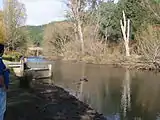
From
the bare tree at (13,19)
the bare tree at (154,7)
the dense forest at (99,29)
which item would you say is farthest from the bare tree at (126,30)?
the bare tree at (13,19)

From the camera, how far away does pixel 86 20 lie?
61.1 m

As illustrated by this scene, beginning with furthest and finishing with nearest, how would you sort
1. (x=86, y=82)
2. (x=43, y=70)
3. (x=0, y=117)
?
(x=43, y=70) < (x=86, y=82) < (x=0, y=117)

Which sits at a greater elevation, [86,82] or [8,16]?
[8,16]

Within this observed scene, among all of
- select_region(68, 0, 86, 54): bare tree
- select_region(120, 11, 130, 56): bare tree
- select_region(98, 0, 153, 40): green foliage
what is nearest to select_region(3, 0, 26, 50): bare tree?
select_region(68, 0, 86, 54): bare tree

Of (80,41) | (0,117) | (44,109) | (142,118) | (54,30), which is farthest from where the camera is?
(54,30)

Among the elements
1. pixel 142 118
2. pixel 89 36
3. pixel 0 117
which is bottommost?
pixel 142 118

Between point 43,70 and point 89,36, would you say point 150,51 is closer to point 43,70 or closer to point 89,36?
point 43,70

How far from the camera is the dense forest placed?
166 ft

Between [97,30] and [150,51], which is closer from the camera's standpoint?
[150,51]

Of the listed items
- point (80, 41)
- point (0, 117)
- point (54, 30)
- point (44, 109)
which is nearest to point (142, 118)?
point (44, 109)

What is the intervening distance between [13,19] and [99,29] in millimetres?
15165

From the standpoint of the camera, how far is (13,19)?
59656 mm

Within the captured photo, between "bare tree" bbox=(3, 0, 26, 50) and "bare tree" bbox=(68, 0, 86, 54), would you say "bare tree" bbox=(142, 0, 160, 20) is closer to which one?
"bare tree" bbox=(68, 0, 86, 54)

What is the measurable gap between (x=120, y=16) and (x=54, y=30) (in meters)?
17.0
